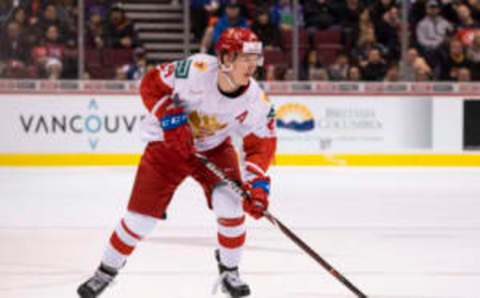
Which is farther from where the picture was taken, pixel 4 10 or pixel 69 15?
pixel 69 15

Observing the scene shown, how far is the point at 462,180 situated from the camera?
9.23m

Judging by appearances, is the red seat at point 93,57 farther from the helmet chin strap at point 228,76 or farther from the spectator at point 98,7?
the helmet chin strap at point 228,76

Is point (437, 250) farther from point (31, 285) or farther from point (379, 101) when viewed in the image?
point (379, 101)

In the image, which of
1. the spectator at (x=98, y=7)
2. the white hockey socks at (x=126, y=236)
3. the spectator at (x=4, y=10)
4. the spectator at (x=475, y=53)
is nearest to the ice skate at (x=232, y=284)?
the white hockey socks at (x=126, y=236)

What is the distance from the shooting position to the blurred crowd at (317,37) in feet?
34.5

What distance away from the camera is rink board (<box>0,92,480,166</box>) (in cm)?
1023

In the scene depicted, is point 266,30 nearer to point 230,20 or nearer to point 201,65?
point 230,20

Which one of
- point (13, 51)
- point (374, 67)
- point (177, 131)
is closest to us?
point (177, 131)

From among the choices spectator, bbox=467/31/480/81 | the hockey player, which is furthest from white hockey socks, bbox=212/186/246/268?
spectator, bbox=467/31/480/81

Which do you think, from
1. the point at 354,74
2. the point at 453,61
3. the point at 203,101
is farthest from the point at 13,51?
the point at 203,101

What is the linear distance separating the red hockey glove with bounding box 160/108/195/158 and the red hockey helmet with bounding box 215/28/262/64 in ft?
0.93

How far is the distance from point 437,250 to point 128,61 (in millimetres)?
5720

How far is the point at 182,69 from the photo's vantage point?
4215mm

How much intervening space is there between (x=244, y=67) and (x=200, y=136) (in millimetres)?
407
